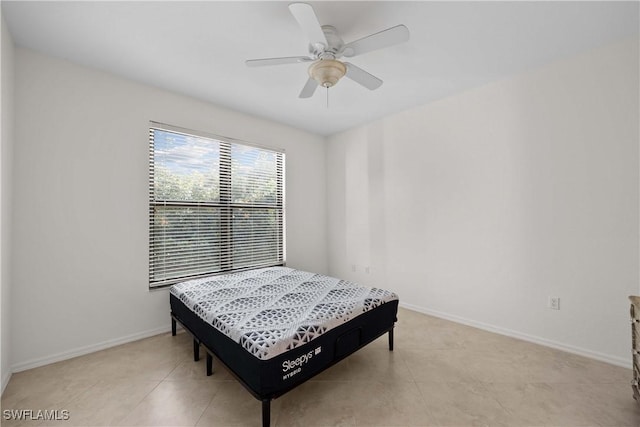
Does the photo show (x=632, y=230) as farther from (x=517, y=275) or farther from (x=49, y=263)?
(x=49, y=263)

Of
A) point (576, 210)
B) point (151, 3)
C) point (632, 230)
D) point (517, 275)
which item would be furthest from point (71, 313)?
point (632, 230)

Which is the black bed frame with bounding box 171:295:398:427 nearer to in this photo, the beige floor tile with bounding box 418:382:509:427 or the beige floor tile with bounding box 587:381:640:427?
the beige floor tile with bounding box 418:382:509:427

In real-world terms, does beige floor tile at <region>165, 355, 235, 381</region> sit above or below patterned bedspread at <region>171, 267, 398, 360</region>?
below

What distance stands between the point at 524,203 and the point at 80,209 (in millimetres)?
4028

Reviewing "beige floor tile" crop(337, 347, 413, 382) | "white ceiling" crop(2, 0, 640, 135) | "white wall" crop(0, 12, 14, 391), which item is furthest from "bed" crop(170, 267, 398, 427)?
"white ceiling" crop(2, 0, 640, 135)

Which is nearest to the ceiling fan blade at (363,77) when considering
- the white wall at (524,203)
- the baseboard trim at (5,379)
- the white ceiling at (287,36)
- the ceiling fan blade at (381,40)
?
the ceiling fan blade at (381,40)

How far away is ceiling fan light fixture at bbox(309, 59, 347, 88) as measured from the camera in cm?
182

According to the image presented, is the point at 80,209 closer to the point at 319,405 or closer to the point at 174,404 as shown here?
the point at 174,404

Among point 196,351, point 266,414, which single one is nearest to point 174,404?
point 196,351

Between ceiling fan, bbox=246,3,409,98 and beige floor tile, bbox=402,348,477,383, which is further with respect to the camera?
beige floor tile, bbox=402,348,477,383

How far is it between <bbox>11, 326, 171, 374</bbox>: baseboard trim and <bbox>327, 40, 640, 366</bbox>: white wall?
2.74 meters

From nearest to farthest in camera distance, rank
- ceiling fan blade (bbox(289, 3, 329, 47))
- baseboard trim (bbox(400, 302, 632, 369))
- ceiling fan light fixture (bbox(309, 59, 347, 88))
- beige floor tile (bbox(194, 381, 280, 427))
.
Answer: ceiling fan blade (bbox(289, 3, 329, 47)) < beige floor tile (bbox(194, 381, 280, 427)) < ceiling fan light fixture (bbox(309, 59, 347, 88)) < baseboard trim (bbox(400, 302, 632, 369))

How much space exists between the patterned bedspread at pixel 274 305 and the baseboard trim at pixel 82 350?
582 mm

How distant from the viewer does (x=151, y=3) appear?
1648mm
